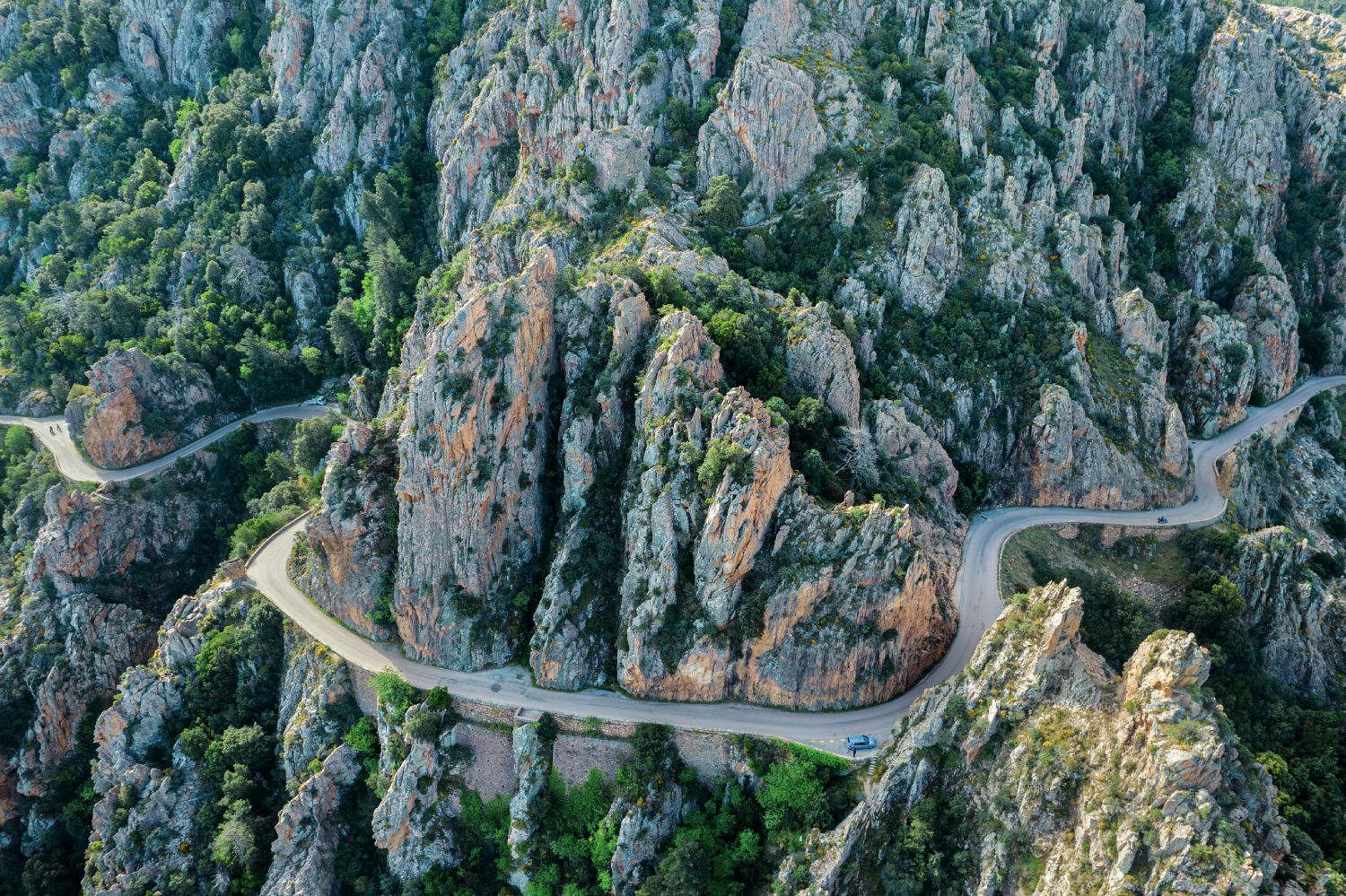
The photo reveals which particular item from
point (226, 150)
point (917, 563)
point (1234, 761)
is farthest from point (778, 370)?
point (226, 150)

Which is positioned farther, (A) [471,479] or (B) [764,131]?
(B) [764,131]

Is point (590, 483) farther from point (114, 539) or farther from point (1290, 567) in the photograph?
point (1290, 567)

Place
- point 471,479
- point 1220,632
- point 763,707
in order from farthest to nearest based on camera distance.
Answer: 1. point 1220,632
2. point 471,479
3. point 763,707

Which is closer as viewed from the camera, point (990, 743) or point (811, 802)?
point (990, 743)

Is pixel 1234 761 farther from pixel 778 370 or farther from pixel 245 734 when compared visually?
pixel 245 734

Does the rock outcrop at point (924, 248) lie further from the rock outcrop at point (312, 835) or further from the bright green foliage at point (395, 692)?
the rock outcrop at point (312, 835)

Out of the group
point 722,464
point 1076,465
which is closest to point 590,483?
point 722,464
